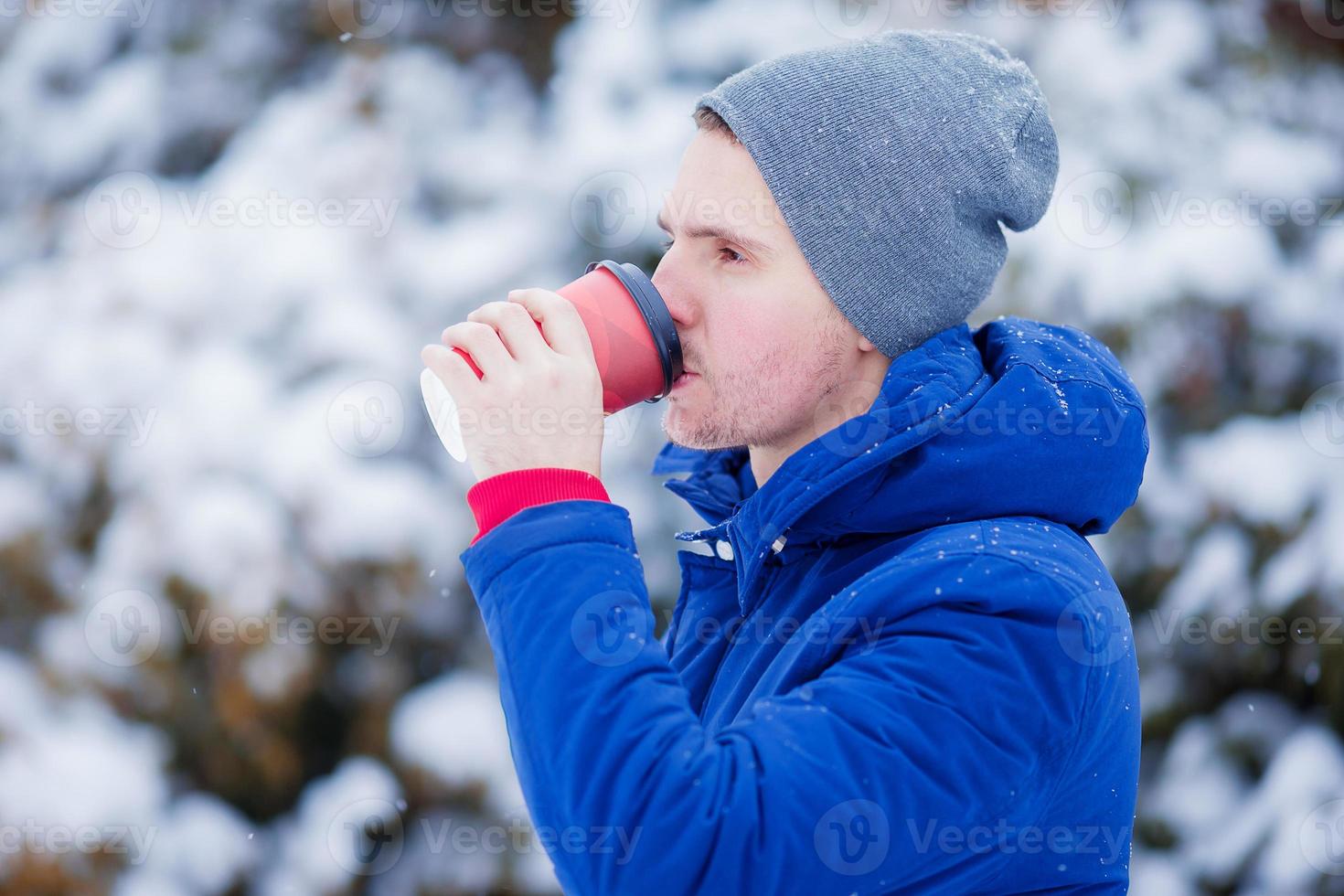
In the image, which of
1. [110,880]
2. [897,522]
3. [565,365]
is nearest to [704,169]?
[565,365]

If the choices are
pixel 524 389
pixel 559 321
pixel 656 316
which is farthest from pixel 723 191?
pixel 524 389

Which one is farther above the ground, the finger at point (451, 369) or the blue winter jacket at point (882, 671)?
the finger at point (451, 369)

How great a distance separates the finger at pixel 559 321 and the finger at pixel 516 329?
10 mm

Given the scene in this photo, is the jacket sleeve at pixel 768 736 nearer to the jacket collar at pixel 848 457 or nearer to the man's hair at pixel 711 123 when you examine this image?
the jacket collar at pixel 848 457

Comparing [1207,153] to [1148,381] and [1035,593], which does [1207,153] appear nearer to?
[1148,381]

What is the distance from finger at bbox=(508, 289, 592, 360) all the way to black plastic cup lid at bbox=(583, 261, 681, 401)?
10 cm

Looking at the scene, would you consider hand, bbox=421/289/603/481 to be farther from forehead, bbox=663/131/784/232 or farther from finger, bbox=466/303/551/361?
forehead, bbox=663/131/784/232

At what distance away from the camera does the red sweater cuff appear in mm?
1099

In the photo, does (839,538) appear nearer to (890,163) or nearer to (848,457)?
(848,457)

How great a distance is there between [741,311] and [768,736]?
22.0 inches

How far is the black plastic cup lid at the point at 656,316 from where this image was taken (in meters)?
1.32

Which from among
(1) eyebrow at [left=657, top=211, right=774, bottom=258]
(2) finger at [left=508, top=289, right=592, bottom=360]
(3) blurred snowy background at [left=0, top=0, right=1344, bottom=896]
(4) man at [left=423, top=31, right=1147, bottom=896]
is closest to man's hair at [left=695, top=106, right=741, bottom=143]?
(4) man at [left=423, top=31, right=1147, bottom=896]

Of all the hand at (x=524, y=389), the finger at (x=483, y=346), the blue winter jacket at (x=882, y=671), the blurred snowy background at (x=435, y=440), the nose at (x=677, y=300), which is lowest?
the blurred snowy background at (x=435, y=440)

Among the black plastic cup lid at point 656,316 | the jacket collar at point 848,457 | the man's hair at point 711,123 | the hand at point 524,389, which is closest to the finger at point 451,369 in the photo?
the hand at point 524,389
